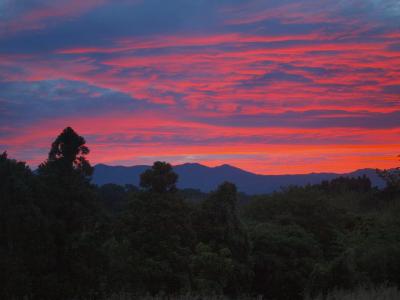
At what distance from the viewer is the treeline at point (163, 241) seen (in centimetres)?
1447

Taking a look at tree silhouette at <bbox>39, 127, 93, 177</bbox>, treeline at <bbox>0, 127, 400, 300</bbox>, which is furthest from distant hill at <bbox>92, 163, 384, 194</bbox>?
tree silhouette at <bbox>39, 127, 93, 177</bbox>

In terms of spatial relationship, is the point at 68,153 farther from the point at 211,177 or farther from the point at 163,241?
the point at 211,177

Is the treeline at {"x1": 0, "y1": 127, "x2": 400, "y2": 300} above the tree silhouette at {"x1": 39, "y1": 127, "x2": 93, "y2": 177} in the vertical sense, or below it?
below

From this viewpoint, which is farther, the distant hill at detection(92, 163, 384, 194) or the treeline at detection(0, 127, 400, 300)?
the distant hill at detection(92, 163, 384, 194)

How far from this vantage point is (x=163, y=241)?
2225 cm

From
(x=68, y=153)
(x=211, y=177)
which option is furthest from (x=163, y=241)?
(x=211, y=177)

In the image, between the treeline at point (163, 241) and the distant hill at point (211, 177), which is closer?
the treeline at point (163, 241)

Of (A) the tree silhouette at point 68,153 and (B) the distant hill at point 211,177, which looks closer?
(A) the tree silhouette at point 68,153

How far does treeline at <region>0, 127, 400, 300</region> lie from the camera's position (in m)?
14.5

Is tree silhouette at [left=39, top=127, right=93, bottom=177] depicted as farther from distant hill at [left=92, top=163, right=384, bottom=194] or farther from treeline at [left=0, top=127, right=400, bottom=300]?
distant hill at [left=92, top=163, right=384, bottom=194]

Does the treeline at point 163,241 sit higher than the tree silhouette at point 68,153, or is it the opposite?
the tree silhouette at point 68,153

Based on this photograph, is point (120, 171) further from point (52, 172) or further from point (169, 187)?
point (52, 172)

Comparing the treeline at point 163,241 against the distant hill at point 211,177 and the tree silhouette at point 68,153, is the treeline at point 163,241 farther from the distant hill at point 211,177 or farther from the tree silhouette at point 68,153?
the distant hill at point 211,177

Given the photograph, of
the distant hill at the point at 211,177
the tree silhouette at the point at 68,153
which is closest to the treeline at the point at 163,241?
the tree silhouette at the point at 68,153
